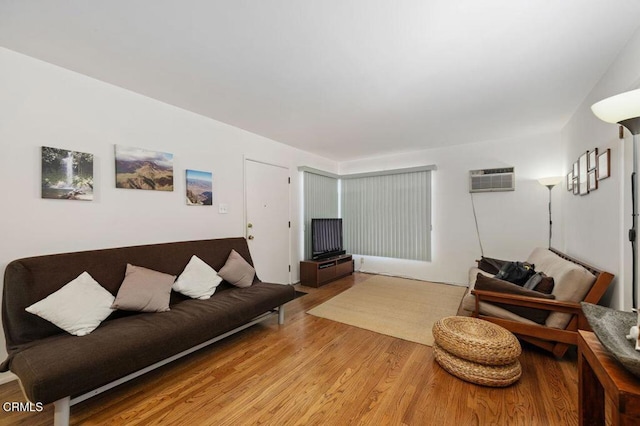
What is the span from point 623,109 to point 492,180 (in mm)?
3308

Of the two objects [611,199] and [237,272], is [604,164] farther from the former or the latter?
[237,272]

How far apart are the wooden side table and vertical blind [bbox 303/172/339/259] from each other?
392cm

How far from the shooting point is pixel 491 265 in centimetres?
355

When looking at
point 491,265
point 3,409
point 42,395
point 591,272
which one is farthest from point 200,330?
point 491,265

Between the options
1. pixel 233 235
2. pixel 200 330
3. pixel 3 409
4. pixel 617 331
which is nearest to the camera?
pixel 617 331

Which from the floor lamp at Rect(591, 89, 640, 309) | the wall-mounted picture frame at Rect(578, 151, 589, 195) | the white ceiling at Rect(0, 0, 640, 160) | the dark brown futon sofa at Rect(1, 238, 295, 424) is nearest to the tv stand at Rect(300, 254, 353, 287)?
the dark brown futon sofa at Rect(1, 238, 295, 424)

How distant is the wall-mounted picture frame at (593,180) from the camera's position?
2.30 meters

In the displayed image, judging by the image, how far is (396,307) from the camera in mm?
3406

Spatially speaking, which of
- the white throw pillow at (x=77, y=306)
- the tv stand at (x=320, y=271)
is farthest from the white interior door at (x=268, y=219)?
the white throw pillow at (x=77, y=306)

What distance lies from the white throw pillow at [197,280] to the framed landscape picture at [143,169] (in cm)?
87

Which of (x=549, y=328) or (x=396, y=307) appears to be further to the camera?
(x=396, y=307)

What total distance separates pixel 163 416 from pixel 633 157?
3348 mm

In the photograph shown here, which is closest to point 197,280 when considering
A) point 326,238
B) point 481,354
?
point 481,354

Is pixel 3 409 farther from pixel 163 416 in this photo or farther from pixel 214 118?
pixel 214 118
